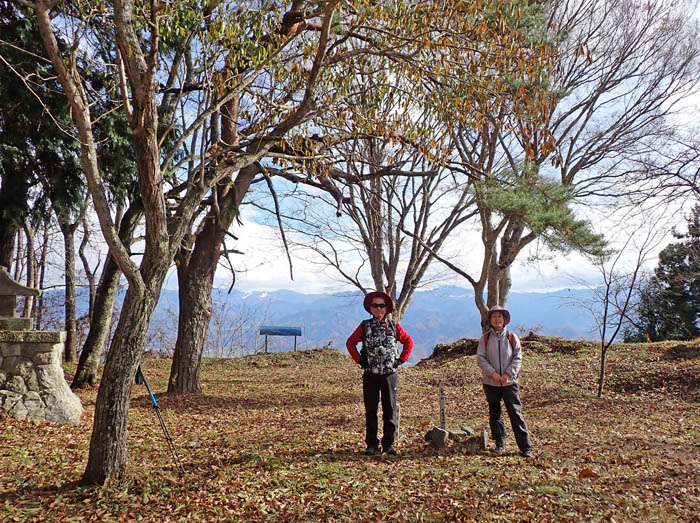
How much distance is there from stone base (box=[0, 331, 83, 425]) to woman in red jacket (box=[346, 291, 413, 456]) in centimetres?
386

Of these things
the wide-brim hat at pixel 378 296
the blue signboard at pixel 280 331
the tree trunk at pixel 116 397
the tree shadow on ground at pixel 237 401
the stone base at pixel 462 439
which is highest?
the blue signboard at pixel 280 331

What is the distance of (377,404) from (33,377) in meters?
4.39

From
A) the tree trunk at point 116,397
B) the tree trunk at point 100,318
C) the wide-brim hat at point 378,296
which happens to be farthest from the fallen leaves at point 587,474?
the tree trunk at point 100,318

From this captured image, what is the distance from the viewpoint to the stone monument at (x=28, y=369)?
5.75 m

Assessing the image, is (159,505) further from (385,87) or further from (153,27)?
(385,87)

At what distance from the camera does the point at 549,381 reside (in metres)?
10.2

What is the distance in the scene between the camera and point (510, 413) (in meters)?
5.00

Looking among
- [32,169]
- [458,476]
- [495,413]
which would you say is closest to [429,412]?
[495,413]

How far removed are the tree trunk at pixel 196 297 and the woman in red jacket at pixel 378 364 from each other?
4330 millimetres

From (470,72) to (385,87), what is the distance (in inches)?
37.0

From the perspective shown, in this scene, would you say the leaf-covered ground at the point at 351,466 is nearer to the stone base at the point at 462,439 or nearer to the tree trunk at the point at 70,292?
the stone base at the point at 462,439

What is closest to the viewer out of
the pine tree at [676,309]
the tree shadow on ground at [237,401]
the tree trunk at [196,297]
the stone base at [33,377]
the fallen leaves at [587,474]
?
the fallen leaves at [587,474]

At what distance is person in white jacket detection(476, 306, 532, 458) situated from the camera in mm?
4966

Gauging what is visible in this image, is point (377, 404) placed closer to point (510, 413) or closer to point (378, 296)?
point (378, 296)
